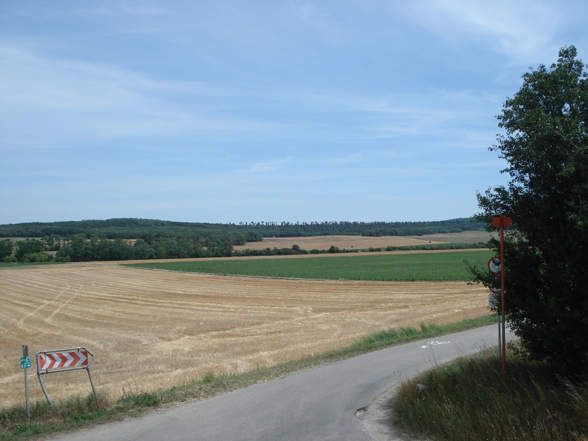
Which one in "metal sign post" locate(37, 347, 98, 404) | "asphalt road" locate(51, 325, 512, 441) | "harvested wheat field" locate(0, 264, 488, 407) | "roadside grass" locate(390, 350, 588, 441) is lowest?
"harvested wheat field" locate(0, 264, 488, 407)

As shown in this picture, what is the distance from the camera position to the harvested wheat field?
631 inches

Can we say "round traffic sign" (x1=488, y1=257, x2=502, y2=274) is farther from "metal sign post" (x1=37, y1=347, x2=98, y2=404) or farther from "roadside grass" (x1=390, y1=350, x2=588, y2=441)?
"metal sign post" (x1=37, y1=347, x2=98, y2=404)

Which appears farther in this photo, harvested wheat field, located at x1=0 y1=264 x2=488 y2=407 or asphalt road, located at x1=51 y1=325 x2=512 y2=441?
harvested wheat field, located at x1=0 y1=264 x2=488 y2=407

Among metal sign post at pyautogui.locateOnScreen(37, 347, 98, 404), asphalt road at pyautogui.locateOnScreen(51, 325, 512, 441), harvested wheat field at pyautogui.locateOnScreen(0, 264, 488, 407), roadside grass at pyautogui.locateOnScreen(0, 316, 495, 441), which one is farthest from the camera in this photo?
harvested wheat field at pyautogui.locateOnScreen(0, 264, 488, 407)

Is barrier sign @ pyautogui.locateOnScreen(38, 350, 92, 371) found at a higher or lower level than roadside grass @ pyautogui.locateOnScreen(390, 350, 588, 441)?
higher

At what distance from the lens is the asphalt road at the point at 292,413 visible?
7180mm

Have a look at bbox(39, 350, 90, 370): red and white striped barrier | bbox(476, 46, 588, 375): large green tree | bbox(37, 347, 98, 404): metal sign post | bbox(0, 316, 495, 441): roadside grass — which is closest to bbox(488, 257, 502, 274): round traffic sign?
bbox(476, 46, 588, 375): large green tree

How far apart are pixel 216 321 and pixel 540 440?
78.5ft

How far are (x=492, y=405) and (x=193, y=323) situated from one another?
22718 mm

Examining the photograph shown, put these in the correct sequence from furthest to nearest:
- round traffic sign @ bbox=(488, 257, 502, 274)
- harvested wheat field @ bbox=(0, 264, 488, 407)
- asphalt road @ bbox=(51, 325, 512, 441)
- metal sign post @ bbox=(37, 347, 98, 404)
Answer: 1. harvested wheat field @ bbox=(0, 264, 488, 407)
2. round traffic sign @ bbox=(488, 257, 502, 274)
3. metal sign post @ bbox=(37, 347, 98, 404)
4. asphalt road @ bbox=(51, 325, 512, 441)

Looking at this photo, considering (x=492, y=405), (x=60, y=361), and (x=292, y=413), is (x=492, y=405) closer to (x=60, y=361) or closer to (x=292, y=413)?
(x=292, y=413)

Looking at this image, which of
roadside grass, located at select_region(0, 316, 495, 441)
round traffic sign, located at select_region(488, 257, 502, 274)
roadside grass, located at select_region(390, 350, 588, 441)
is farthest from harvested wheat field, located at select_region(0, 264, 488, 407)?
round traffic sign, located at select_region(488, 257, 502, 274)

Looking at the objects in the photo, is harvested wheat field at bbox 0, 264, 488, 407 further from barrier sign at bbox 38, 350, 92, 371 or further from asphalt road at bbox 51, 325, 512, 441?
asphalt road at bbox 51, 325, 512, 441

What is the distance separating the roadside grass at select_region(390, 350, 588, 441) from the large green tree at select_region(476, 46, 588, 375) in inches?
21.1
